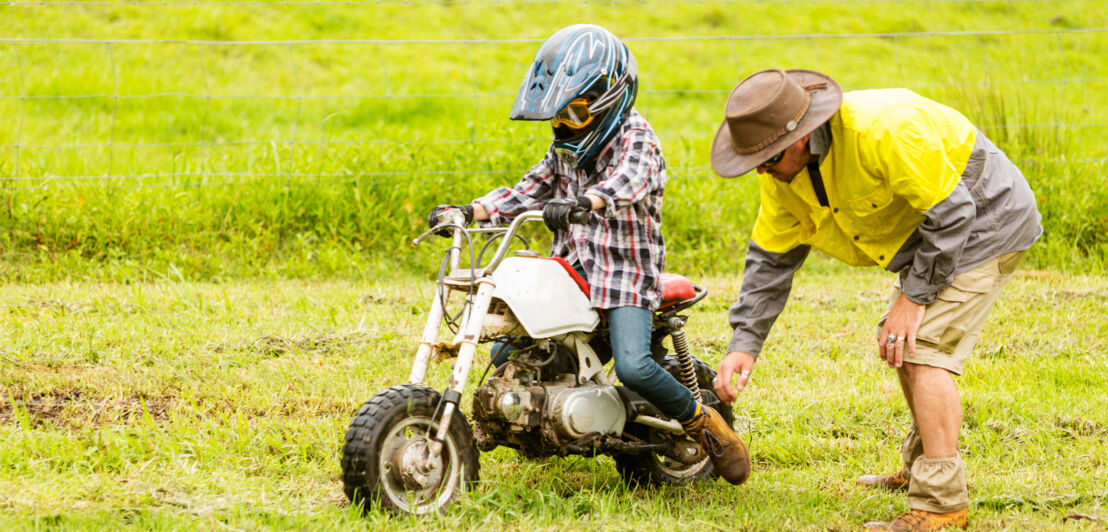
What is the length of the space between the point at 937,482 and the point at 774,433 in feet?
4.01

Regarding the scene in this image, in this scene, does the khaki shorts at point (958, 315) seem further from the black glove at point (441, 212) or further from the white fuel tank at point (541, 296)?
the black glove at point (441, 212)

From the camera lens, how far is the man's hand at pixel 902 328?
376 cm

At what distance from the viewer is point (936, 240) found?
11.8ft

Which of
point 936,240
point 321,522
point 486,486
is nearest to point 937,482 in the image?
point 936,240

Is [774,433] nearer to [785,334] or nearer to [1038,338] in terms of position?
[785,334]

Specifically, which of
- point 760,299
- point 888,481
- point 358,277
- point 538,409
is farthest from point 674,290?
point 358,277

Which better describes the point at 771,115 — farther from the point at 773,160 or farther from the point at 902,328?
the point at 902,328

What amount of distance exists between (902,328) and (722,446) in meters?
0.88

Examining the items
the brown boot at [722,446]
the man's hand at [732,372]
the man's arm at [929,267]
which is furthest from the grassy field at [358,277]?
the man's arm at [929,267]

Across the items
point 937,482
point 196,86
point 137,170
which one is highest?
point 196,86

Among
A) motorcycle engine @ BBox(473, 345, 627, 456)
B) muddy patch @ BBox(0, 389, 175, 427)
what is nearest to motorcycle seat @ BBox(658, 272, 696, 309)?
motorcycle engine @ BBox(473, 345, 627, 456)

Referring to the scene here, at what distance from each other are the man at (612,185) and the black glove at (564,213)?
14 centimetres

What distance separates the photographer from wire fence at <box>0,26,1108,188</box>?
328 inches

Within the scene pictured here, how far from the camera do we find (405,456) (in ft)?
12.0
